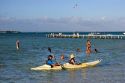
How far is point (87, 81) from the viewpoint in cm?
2436

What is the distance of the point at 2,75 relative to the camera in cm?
2764

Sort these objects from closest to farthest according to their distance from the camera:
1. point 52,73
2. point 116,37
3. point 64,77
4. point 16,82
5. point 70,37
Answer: point 16,82 < point 64,77 < point 52,73 < point 116,37 < point 70,37

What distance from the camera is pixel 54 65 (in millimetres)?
30250

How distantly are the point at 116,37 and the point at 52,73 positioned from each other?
244 feet

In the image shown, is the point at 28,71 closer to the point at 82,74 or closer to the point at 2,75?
the point at 2,75

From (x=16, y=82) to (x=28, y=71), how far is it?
18.2 feet

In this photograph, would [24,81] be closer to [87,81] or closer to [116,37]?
[87,81]

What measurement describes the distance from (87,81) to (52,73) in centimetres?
497

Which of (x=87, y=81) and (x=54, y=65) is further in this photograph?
(x=54, y=65)

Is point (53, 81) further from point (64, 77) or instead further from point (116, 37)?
point (116, 37)

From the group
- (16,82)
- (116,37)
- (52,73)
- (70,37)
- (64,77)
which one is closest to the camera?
(16,82)

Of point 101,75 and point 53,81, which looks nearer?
point 53,81

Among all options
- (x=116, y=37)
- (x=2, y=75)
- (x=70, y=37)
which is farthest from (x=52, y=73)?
(x=70, y=37)

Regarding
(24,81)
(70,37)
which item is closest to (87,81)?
(24,81)
